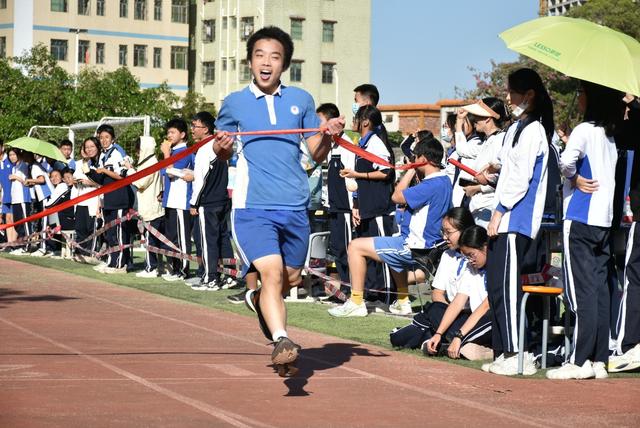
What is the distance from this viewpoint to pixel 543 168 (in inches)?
395

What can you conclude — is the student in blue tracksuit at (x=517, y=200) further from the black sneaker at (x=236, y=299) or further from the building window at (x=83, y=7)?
the building window at (x=83, y=7)

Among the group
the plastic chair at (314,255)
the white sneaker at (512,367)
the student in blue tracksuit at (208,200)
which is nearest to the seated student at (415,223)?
the plastic chair at (314,255)

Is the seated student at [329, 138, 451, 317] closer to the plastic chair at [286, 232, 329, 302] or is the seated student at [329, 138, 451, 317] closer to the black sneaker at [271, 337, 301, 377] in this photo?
the plastic chair at [286, 232, 329, 302]

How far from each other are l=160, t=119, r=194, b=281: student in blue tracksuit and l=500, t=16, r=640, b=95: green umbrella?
30.5 ft

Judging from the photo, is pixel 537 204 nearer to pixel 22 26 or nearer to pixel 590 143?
pixel 590 143

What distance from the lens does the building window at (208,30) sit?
101562 millimetres

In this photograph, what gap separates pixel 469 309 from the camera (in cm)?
1127


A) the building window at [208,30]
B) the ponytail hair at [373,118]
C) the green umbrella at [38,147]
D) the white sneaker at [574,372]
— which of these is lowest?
the white sneaker at [574,372]

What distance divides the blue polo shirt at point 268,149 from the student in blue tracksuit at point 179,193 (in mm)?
9148

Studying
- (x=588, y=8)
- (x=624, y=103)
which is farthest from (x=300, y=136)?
(x=588, y=8)

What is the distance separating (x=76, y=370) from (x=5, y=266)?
1236cm

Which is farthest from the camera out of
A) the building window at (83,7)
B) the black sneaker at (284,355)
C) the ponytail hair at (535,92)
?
the building window at (83,7)

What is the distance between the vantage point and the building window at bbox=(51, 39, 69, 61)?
94.2 meters

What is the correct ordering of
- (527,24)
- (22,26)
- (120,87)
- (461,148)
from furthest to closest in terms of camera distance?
(22,26) < (120,87) < (461,148) < (527,24)
